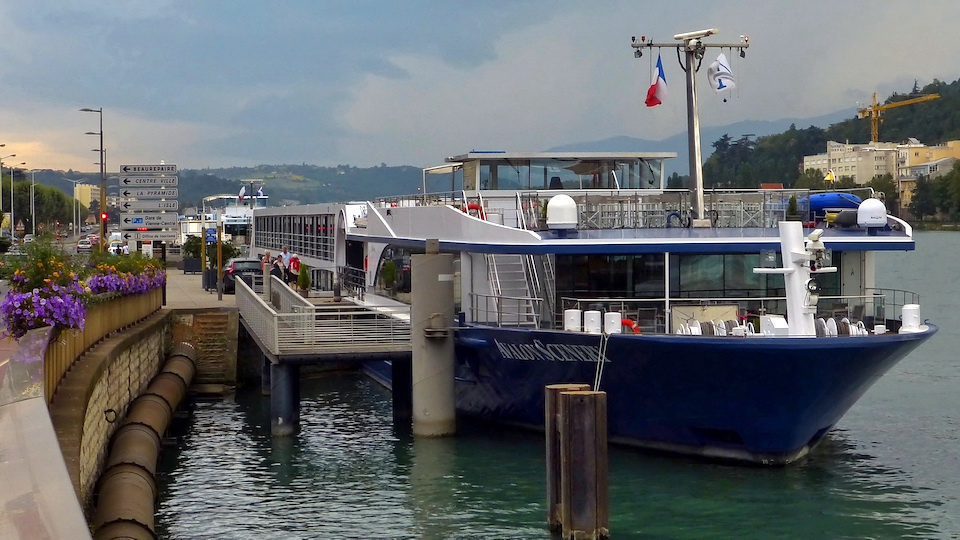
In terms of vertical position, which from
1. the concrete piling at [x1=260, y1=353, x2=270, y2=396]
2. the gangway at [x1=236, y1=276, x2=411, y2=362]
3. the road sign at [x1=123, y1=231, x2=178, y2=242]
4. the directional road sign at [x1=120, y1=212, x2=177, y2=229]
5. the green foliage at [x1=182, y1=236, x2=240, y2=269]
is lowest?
the concrete piling at [x1=260, y1=353, x2=270, y2=396]

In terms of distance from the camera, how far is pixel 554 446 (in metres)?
17.2

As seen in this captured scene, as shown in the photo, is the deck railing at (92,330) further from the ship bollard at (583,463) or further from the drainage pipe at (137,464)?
the ship bollard at (583,463)

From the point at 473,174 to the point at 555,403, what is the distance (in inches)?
483

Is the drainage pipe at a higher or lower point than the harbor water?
higher

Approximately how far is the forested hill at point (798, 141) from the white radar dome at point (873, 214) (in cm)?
11645

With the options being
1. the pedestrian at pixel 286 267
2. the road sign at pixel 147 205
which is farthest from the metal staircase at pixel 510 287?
the road sign at pixel 147 205

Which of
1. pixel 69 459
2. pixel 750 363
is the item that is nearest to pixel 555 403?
pixel 750 363

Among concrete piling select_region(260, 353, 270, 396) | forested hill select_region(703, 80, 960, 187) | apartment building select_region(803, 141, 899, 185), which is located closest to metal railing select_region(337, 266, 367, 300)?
concrete piling select_region(260, 353, 270, 396)

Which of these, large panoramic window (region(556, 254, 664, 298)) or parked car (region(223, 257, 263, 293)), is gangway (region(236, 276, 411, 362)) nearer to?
large panoramic window (region(556, 254, 664, 298))

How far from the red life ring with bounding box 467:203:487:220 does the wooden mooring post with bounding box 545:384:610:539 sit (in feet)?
27.6

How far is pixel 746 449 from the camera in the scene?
2127 cm

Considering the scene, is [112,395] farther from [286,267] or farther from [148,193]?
[148,193]

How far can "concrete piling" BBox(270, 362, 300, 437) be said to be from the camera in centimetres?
2494

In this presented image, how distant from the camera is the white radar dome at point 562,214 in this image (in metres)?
Answer: 22.4
